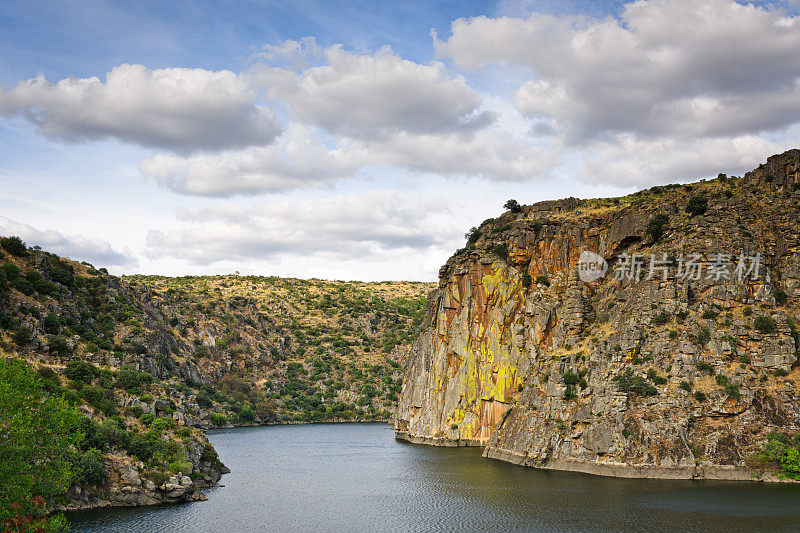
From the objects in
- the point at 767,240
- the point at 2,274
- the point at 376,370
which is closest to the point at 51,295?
the point at 2,274

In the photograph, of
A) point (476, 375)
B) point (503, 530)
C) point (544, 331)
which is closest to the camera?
point (503, 530)

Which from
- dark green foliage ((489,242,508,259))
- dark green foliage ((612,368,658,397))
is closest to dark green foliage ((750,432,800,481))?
dark green foliage ((612,368,658,397))

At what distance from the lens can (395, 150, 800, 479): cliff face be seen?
67250 mm

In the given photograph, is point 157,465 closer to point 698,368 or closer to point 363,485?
point 363,485

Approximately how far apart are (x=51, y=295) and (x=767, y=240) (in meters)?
90.5

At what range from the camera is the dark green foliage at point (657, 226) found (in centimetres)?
8506

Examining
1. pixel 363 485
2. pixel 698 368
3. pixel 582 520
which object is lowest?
pixel 363 485

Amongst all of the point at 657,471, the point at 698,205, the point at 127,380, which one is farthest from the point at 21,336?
the point at 698,205

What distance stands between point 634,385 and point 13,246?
78824 mm

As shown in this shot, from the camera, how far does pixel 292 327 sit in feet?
619

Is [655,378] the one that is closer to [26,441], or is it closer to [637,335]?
[637,335]
